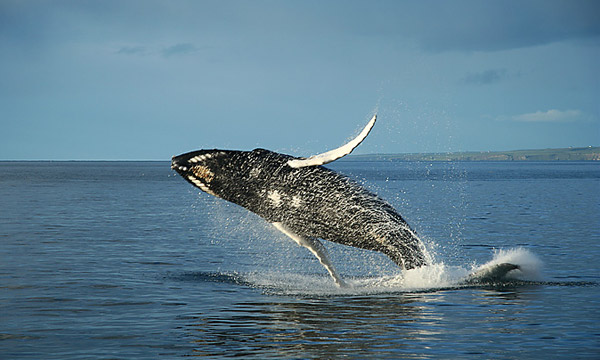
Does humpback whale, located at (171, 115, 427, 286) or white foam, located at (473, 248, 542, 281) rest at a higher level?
humpback whale, located at (171, 115, 427, 286)

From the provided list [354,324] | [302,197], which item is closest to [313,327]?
[354,324]

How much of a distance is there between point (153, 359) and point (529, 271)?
10.9 meters

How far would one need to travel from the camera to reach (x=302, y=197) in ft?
51.2

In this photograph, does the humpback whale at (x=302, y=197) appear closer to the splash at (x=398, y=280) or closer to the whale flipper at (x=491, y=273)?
the splash at (x=398, y=280)

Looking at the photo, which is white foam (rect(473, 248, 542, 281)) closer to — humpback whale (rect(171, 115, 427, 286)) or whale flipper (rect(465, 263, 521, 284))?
whale flipper (rect(465, 263, 521, 284))

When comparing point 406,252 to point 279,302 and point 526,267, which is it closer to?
point 279,302

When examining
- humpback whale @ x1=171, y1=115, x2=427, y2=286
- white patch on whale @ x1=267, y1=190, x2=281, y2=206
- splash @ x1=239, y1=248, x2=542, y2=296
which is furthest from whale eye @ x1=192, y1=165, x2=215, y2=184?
splash @ x1=239, y1=248, x2=542, y2=296

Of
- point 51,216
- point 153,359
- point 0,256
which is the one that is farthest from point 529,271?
point 51,216

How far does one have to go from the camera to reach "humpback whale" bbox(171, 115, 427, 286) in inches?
614

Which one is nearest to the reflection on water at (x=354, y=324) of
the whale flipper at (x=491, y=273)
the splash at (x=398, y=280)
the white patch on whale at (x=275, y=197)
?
the splash at (x=398, y=280)

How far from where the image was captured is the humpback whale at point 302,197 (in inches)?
614

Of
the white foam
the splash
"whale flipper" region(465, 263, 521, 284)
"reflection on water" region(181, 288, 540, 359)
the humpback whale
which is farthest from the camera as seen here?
the white foam

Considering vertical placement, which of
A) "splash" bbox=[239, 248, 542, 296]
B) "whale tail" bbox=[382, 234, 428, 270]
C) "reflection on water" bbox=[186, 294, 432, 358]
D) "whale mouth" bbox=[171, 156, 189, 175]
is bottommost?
"reflection on water" bbox=[186, 294, 432, 358]

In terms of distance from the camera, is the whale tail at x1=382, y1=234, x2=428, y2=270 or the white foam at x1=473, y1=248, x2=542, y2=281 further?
the white foam at x1=473, y1=248, x2=542, y2=281
